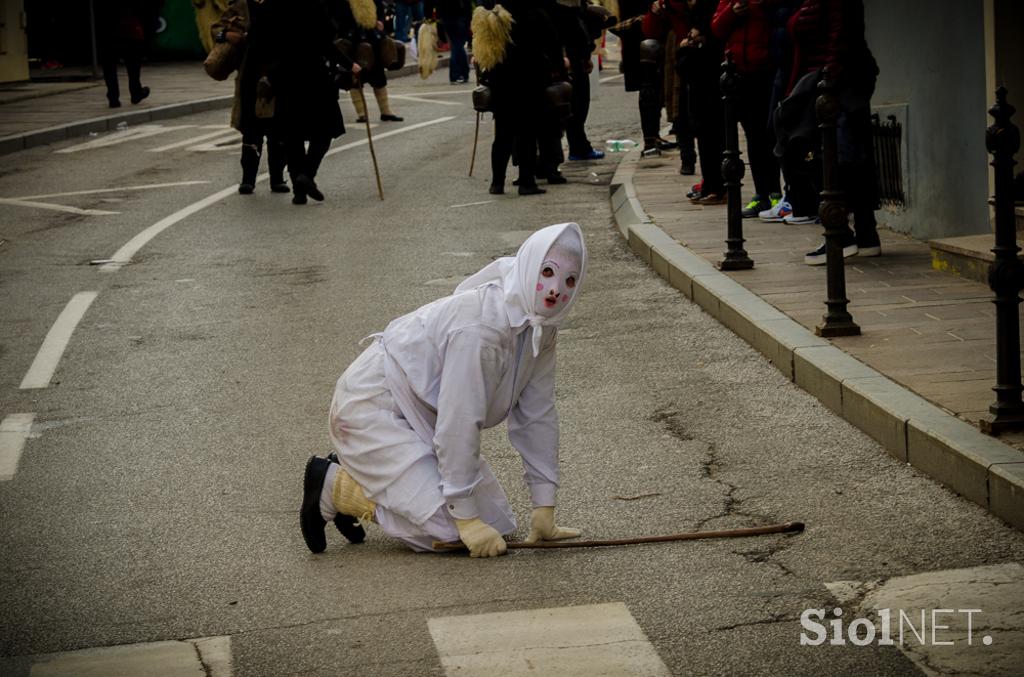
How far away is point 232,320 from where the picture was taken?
945cm

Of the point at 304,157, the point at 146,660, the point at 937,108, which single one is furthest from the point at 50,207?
the point at 146,660

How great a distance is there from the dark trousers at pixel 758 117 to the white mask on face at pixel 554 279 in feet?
22.5

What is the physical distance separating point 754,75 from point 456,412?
23.3 feet

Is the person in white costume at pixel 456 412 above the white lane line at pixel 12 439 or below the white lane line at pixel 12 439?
above

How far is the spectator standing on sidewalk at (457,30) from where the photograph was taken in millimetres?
26609

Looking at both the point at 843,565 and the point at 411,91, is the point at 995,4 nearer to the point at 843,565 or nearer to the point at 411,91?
the point at 843,565

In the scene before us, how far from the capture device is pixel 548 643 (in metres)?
4.30

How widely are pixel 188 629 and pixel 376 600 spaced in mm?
548

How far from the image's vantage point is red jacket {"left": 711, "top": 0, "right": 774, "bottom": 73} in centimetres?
1131

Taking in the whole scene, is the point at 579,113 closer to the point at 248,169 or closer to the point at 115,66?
the point at 248,169

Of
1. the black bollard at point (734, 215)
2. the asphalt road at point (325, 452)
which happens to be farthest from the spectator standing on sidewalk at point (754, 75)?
the black bollard at point (734, 215)

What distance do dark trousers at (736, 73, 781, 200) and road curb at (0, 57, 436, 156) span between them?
1047 cm

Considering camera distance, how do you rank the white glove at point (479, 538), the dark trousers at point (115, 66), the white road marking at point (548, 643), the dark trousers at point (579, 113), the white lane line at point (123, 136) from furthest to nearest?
the dark trousers at point (115, 66)
the white lane line at point (123, 136)
the dark trousers at point (579, 113)
the white glove at point (479, 538)
the white road marking at point (548, 643)

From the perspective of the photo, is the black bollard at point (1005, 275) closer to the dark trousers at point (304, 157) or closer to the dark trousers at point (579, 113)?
the dark trousers at point (304, 157)
